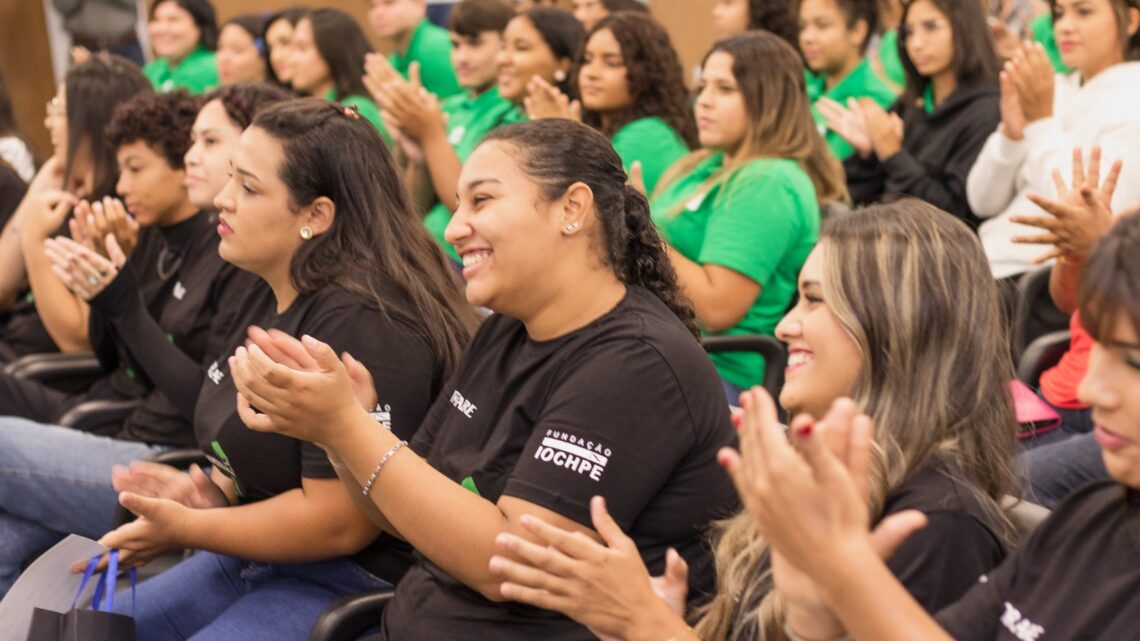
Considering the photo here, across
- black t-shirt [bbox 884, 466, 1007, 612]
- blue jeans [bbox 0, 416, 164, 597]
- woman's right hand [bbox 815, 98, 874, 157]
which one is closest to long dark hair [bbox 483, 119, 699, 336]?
black t-shirt [bbox 884, 466, 1007, 612]

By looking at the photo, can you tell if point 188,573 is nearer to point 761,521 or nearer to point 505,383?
point 505,383

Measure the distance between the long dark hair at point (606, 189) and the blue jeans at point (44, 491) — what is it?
1.25 metres

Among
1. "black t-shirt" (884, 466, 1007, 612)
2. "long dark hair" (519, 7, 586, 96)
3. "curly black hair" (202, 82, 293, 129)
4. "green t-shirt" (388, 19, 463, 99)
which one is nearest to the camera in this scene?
"black t-shirt" (884, 466, 1007, 612)

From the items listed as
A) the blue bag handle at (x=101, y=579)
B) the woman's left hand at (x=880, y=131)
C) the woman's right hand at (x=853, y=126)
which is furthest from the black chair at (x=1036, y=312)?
the blue bag handle at (x=101, y=579)

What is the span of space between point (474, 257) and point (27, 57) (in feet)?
21.7

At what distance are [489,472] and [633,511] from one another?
0.21 metres

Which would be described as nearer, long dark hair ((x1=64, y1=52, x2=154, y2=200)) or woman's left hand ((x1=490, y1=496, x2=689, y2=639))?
woman's left hand ((x1=490, y1=496, x2=689, y2=639))

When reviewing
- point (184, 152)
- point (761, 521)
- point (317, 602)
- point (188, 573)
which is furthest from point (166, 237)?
point (761, 521)

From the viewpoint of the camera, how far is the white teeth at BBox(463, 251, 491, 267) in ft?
5.51

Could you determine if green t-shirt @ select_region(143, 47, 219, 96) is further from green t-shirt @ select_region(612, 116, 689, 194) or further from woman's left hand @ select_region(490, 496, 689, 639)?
woman's left hand @ select_region(490, 496, 689, 639)

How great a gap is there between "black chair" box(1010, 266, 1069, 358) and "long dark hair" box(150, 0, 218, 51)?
4.36 metres

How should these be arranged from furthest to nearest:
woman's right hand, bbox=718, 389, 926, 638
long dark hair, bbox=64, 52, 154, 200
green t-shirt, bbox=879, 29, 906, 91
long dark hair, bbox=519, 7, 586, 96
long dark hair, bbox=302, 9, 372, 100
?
1. green t-shirt, bbox=879, 29, 906, 91
2. long dark hair, bbox=302, 9, 372, 100
3. long dark hair, bbox=519, 7, 586, 96
4. long dark hair, bbox=64, 52, 154, 200
5. woman's right hand, bbox=718, 389, 926, 638

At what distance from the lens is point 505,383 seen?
1665mm

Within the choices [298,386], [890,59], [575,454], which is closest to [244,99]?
[298,386]
